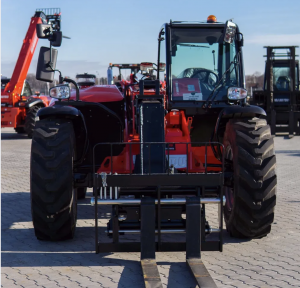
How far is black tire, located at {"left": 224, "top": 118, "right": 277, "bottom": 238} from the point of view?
6.08m

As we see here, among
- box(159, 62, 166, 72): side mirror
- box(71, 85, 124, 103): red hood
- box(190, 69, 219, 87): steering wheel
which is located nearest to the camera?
box(190, 69, 219, 87): steering wheel

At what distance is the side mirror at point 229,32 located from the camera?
23.4 ft

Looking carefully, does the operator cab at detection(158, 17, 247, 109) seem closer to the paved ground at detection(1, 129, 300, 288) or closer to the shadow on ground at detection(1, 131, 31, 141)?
the paved ground at detection(1, 129, 300, 288)

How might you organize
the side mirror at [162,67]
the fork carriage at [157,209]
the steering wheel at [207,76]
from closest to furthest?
the fork carriage at [157,209], the steering wheel at [207,76], the side mirror at [162,67]

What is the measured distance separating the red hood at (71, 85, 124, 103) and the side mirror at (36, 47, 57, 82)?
139 centimetres

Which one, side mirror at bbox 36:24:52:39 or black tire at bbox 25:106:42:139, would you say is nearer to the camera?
side mirror at bbox 36:24:52:39

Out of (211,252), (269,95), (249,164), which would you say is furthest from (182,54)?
(269,95)

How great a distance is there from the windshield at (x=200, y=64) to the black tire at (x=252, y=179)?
4.17 feet

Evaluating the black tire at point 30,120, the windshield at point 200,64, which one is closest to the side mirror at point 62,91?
the windshield at point 200,64

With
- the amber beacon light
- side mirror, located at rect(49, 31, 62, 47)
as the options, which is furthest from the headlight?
side mirror, located at rect(49, 31, 62, 47)

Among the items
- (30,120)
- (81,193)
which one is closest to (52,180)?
(81,193)

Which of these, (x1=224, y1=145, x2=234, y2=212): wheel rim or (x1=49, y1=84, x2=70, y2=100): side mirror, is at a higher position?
(x1=49, y1=84, x2=70, y2=100): side mirror

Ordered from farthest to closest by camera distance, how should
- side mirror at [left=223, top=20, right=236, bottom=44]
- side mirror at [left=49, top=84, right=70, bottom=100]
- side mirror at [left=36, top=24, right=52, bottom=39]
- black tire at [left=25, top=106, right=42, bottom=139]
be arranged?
black tire at [left=25, top=106, right=42, bottom=139] < side mirror at [left=223, top=20, right=236, bottom=44] < side mirror at [left=49, top=84, right=70, bottom=100] < side mirror at [left=36, top=24, right=52, bottom=39]

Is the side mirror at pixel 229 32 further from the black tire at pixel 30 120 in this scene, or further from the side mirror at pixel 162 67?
the black tire at pixel 30 120
